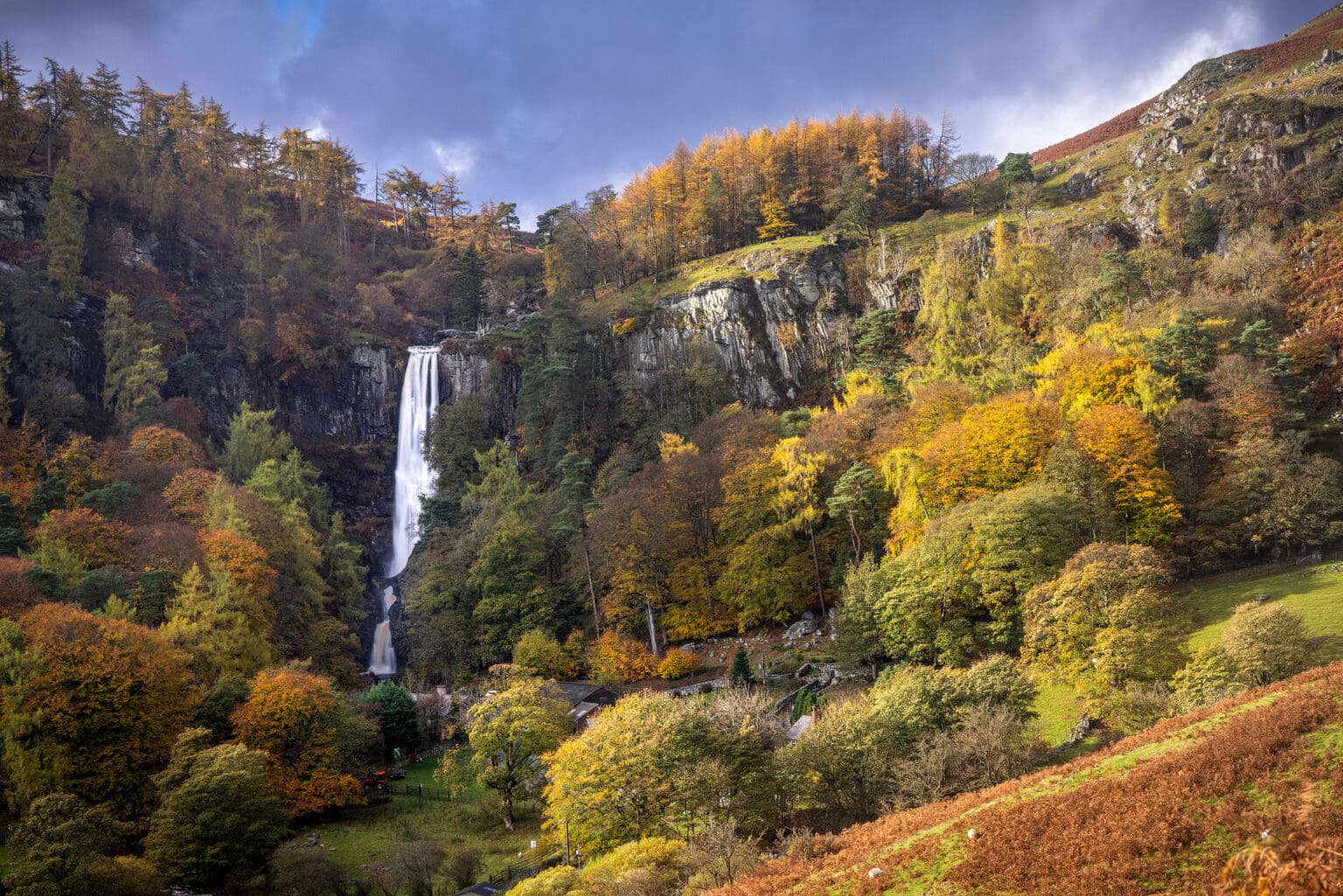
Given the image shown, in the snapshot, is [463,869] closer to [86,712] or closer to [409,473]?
[86,712]

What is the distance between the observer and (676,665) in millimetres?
39969

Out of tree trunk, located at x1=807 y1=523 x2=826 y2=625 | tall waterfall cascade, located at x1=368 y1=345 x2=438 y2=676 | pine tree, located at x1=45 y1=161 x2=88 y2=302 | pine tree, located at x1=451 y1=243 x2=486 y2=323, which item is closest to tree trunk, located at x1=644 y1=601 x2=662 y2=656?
tree trunk, located at x1=807 y1=523 x2=826 y2=625

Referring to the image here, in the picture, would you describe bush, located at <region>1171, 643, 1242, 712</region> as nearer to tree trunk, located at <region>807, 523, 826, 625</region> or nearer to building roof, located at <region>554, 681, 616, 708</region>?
tree trunk, located at <region>807, 523, 826, 625</region>

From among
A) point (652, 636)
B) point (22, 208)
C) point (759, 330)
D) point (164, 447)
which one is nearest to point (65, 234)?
point (22, 208)

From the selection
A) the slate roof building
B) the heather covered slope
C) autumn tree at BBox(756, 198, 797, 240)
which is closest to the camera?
the heather covered slope

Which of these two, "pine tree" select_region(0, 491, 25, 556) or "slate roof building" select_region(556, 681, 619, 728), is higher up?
"pine tree" select_region(0, 491, 25, 556)

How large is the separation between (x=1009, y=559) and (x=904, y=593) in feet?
14.8

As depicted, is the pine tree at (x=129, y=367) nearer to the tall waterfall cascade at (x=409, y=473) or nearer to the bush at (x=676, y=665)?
the tall waterfall cascade at (x=409, y=473)

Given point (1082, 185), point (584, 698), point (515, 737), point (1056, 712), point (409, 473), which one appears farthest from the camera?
point (409, 473)

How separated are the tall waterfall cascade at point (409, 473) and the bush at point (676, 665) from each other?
950 inches

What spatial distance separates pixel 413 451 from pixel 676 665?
3722 centimetres

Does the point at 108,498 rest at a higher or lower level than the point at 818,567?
higher

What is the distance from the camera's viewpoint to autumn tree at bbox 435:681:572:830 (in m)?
30.3

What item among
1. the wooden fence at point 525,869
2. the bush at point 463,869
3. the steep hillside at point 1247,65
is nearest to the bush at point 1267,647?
the wooden fence at point 525,869
